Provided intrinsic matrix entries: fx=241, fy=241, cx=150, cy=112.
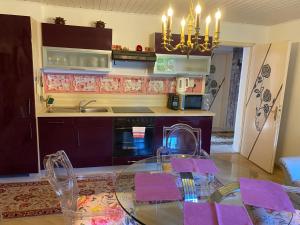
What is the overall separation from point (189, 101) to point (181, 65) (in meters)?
0.56

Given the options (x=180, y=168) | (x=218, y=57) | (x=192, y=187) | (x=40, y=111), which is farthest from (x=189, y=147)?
(x=218, y=57)

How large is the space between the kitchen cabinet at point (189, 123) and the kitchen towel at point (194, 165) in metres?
1.21

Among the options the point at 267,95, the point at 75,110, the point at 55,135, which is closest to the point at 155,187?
the point at 55,135

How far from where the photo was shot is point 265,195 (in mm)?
1617

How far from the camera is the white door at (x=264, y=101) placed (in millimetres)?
3406

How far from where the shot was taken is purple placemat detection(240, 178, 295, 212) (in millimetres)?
1526

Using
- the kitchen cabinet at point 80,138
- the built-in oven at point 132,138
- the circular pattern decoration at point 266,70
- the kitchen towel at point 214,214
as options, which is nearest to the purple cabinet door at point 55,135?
the kitchen cabinet at point 80,138

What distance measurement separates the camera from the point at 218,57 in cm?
604

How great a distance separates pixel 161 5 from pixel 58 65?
1.56 meters

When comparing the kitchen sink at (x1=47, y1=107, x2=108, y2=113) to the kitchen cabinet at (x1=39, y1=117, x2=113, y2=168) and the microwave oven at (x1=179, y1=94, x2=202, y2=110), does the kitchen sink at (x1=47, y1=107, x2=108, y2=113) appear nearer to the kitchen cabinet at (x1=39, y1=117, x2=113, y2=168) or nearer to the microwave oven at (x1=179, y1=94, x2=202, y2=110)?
the kitchen cabinet at (x1=39, y1=117, x2=113, y2=168)

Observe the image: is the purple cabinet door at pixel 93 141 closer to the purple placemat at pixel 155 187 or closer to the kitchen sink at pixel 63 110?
the kitchen sink at pixel 63 110

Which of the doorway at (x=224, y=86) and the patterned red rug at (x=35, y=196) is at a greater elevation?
the doorway at (x=224, y=86)

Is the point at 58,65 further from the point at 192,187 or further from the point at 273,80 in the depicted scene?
the point at 273,80

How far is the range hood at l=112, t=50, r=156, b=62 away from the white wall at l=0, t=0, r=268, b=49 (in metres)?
0.41
